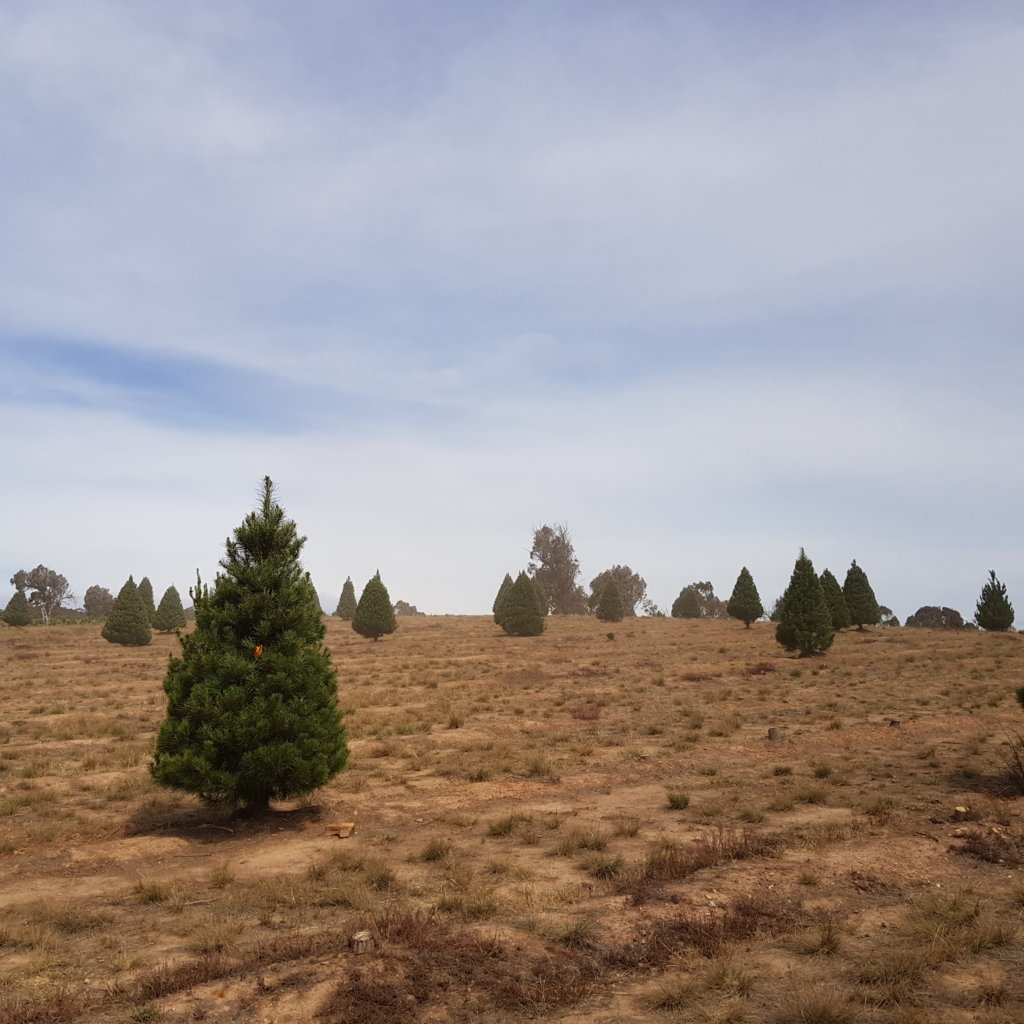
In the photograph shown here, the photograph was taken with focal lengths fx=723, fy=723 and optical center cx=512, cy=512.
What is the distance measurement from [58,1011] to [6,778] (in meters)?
11.7

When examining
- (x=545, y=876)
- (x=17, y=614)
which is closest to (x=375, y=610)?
(x=17, y=614)

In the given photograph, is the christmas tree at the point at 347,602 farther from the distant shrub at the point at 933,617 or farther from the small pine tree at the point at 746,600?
the distant shrub at the point at 933,617

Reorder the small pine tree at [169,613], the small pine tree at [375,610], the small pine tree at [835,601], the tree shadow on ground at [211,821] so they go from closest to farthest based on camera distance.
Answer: the tree shadow on ground at [211,821]
the small pine tree at [835,601]
the small pine tree at [375,610]
the small pine tree at [169,613]

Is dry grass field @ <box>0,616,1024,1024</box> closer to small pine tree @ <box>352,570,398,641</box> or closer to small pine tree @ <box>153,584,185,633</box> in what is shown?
small pine tree @ <box>352,570,398,641</box>

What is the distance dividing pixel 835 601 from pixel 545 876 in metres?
43.9

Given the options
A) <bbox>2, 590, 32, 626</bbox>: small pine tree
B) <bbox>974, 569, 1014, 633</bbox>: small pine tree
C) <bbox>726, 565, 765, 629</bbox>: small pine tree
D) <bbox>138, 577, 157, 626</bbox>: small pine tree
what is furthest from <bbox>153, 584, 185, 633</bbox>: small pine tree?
<bbox>974, 569, 1014, 633</bbox>: small pine tree

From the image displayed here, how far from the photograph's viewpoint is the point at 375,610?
50406mm

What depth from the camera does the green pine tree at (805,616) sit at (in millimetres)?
36312

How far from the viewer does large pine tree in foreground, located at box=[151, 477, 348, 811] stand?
1136 centimetres

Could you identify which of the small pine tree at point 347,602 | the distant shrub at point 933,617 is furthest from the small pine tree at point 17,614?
the distant shrub at point 933,617

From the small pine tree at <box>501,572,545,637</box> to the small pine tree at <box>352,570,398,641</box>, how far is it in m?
8.45

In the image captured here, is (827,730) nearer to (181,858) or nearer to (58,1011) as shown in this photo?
(181,858)

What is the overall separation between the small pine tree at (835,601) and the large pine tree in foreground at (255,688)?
137 feet

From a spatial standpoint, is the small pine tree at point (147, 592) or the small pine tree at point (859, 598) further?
the small pine tree at point (147, 592)
